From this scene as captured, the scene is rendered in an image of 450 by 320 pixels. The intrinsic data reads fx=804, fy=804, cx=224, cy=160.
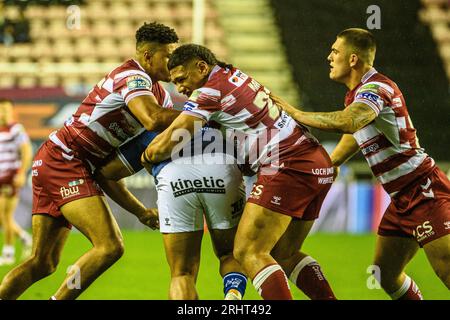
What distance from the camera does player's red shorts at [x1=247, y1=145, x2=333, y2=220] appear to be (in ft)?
16.4

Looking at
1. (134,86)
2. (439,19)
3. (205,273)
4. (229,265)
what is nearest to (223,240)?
(229,265)

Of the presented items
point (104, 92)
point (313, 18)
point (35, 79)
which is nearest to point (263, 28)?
point (313, 18)

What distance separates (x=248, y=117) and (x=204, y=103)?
0.31 metres

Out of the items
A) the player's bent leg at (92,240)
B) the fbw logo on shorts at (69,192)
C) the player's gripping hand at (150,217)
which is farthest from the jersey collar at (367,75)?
the fbw logo on shorts at (69,192)

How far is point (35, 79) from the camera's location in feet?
52.4

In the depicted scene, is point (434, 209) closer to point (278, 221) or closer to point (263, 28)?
point (278, 221)

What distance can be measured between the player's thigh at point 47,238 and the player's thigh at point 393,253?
7.41ft

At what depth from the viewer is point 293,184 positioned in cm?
504

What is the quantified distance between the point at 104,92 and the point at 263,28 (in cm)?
1285

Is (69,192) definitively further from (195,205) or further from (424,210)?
(424,210)

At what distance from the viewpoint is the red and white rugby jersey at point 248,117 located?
505 cm

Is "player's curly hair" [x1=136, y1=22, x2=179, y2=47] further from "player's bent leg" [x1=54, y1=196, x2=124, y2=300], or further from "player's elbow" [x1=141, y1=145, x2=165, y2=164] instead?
"player's bent leg" [x1=54, y1=196, x2=124, y2=300]

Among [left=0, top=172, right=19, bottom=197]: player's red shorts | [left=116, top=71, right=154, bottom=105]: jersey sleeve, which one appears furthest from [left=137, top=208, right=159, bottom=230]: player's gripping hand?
[left=0, top=172, right=19, bottom=197]: player's red shorts

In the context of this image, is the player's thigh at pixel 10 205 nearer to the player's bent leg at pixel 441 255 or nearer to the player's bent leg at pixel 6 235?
the player's bent leg at pixel 6 235
